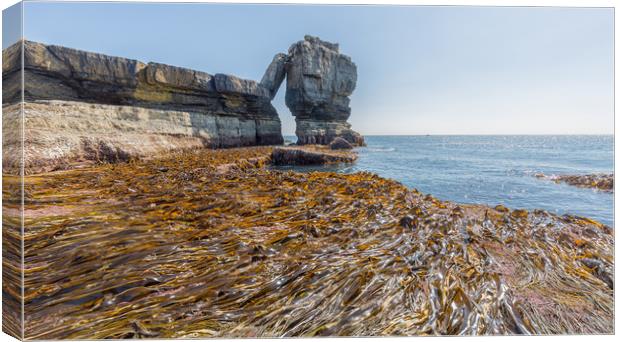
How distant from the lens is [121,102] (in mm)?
10109

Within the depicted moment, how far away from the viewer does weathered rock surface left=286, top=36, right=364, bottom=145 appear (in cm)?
2127

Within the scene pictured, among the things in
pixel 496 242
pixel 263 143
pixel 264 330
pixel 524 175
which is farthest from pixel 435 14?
pixel 263 143

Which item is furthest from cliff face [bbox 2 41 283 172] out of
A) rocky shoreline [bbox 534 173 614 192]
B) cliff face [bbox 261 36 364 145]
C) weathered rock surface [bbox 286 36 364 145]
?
rocky shoreline [bbox 534 173 614 192]

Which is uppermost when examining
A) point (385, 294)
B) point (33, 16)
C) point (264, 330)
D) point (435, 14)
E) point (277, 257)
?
point (435, 14)

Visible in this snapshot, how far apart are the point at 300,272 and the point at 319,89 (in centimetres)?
2277

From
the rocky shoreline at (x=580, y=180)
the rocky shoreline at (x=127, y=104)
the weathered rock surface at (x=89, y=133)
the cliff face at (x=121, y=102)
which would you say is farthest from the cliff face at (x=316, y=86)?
the rocky shoreline at (x=580, y=180)

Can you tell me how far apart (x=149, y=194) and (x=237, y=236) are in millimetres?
1950

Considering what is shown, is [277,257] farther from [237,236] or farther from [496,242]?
[496,242]

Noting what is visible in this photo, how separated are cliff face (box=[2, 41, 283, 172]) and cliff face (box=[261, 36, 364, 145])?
621 cm

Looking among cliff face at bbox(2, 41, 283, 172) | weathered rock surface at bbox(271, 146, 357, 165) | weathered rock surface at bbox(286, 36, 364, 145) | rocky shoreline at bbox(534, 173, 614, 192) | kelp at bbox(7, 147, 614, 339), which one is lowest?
kelp at bbox(7, 147, 614, 339)

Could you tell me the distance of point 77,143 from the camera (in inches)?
231

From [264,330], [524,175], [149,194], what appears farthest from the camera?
[524,175]

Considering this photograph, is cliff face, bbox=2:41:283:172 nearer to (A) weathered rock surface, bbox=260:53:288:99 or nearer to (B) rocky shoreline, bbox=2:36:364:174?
(B) rocky shoreline, bbox=2:36:364:174

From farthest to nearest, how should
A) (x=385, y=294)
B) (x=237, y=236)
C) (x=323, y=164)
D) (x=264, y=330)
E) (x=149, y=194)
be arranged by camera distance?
1. (x=323, y=164)
2. (x=149, y=194)
3. (x=237, y=236)
4. (x=385, y=294)
5. (x=264, y=330)
